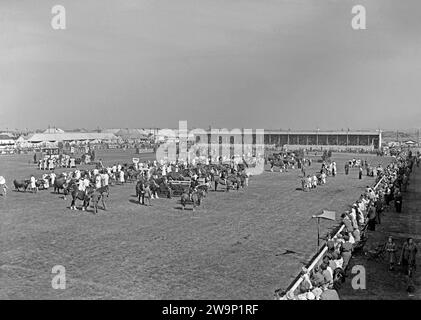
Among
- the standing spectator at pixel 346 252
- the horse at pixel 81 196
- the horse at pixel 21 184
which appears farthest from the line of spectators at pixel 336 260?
the horse at pixel 21 184

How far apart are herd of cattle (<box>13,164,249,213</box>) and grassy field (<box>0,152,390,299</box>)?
2.23 feet

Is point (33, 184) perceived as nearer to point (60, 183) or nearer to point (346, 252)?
point (60, 183)

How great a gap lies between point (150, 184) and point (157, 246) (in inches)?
385

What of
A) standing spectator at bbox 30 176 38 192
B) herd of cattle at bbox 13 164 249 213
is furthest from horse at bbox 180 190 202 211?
standing spectator at bbox 30 176 38 192

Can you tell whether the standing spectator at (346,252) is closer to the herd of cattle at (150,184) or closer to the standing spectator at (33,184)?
the herd of cattle at (150,184)

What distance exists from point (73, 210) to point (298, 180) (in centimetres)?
1754

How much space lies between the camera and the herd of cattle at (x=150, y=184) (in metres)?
20.3

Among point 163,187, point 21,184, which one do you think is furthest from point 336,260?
point 21,184

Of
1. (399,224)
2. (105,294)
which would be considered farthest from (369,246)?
(105,294)

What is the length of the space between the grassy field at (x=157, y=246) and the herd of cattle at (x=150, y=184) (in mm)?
680

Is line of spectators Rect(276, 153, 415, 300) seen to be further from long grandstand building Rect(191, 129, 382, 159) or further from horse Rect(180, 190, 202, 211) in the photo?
long grandstand building Rect(191, 129, 382, 159)

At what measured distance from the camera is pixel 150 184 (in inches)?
918

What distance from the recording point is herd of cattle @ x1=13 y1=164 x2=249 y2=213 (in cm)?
2030

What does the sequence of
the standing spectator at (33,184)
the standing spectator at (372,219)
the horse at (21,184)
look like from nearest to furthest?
the standing spectator at (372,219)
the standing spectator at (33,184)
the horse at (21,184)
